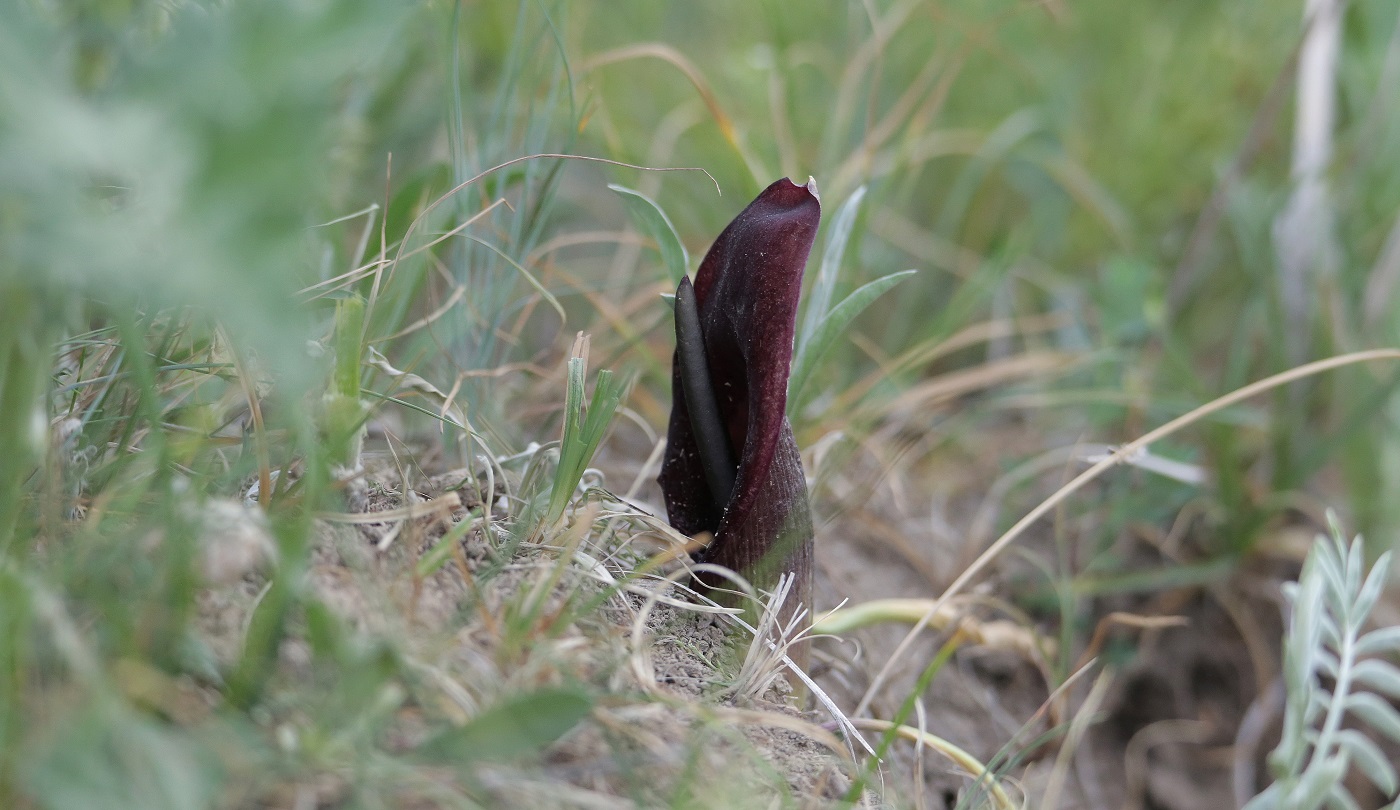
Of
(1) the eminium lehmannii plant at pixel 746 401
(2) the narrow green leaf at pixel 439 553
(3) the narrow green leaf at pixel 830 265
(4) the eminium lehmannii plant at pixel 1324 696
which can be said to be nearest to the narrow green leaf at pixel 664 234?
(1) the eminium lehmannii plant at pixel 746 401

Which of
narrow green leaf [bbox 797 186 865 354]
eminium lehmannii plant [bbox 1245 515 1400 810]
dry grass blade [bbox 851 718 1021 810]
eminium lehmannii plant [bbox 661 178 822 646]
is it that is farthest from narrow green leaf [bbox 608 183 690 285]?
eminium lehmannii plant [bbox 1245 515 1400 810]

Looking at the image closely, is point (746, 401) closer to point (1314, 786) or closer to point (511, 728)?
point (511, 728)

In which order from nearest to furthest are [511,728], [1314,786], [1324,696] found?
[511,728] < [1314,786] < [1324,696]

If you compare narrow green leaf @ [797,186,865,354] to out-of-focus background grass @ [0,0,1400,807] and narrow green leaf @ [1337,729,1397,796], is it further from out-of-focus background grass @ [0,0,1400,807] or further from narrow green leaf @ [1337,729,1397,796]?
narrow green leaf @ [1337,729,1397,796]

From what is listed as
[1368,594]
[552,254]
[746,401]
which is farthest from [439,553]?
[1368,594]

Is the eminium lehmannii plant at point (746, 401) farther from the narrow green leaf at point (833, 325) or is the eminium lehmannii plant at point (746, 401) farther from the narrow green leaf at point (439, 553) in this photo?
the narrow green leaf at point (439, 553)
